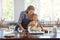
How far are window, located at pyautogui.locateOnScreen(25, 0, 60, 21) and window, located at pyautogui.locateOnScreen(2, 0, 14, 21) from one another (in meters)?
0.48

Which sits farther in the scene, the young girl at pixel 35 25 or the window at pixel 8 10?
the window at pixel 8 10

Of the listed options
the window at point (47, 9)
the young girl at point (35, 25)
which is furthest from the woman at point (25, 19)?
the window at point (47, 9)

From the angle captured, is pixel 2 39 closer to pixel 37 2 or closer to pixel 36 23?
pixel 36 23

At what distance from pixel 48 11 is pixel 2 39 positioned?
2763 millimetres

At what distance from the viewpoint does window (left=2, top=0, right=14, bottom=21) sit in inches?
193

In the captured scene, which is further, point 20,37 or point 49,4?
point 49,4

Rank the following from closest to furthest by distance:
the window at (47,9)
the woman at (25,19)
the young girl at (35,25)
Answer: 1. the young girl at (35,25)
2. the woman at (25,19)
3. the window at (47,9)

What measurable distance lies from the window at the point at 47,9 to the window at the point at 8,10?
1.58ft

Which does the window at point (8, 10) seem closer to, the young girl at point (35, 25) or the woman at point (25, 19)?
the woman at point (25, 19)

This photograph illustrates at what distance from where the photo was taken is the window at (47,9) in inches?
191

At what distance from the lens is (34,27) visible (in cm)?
291

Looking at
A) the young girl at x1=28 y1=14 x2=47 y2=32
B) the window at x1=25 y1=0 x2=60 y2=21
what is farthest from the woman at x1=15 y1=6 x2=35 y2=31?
the window at x1=25 y1=0 x2=60 y2=21

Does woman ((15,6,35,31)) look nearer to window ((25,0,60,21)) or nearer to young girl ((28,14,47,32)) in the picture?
A: young girl ((28,14,47,32))

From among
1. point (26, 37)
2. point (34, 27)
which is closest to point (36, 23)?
point (34, 27)
